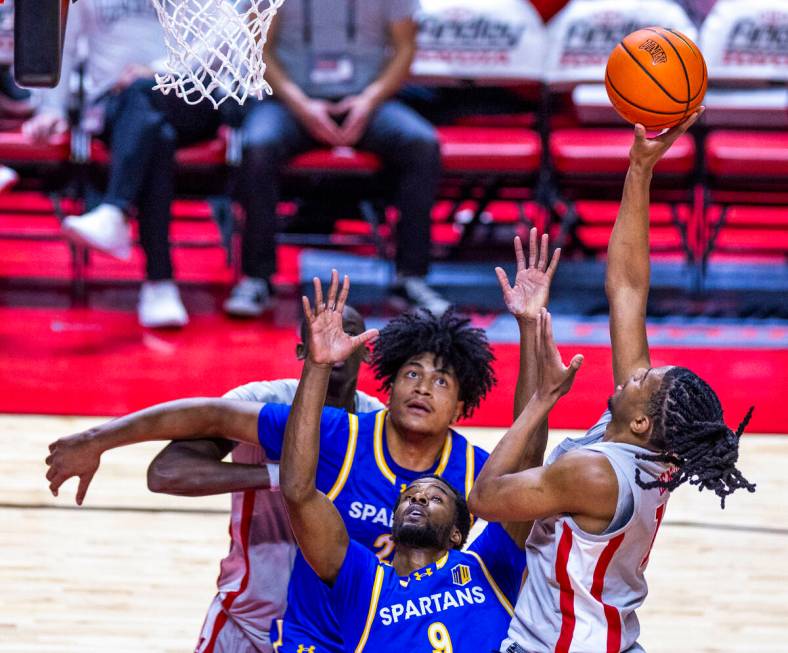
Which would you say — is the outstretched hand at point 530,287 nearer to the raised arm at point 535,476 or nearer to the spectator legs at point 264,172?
the raised arm at point 535,476

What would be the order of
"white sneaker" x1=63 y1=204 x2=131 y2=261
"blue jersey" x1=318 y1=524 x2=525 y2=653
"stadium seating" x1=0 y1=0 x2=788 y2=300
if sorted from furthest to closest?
"stadium seating" x1=0 y1=0 x2=788 y2=300
"white sneaker" x1=63 y1=204 x2=131 y2=261
"blue jersey" x1=318 y1=524 x2=525 y2=653

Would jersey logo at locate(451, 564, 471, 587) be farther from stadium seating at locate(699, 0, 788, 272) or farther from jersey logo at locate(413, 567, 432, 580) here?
stadium seating at locate(699, 0, 788, 272)

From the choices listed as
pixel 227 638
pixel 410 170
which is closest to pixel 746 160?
pixel 410 170

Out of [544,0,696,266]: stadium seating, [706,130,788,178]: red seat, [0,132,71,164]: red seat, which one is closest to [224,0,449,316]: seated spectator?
[544,0,696,266]: stadium seating

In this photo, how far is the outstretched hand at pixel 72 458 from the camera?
11.4ft

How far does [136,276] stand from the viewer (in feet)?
28.3

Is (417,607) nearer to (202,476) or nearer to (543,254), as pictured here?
(202,476)

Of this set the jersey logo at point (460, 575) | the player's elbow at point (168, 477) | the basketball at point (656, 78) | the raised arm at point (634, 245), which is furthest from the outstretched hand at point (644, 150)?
the player's elbow at point (168, 477)

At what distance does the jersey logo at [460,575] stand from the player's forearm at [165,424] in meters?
0.67

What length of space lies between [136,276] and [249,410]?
209 inches

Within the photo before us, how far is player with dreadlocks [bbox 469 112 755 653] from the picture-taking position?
2883 millimetres

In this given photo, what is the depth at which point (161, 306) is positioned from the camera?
7328 millimetres

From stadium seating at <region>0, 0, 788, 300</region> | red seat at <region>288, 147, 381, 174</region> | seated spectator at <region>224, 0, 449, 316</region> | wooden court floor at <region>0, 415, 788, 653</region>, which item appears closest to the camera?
wooden court floor at <region>0, 415, 788, 653</region>

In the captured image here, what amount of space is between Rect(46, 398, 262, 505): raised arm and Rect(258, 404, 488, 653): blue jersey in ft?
0.23
